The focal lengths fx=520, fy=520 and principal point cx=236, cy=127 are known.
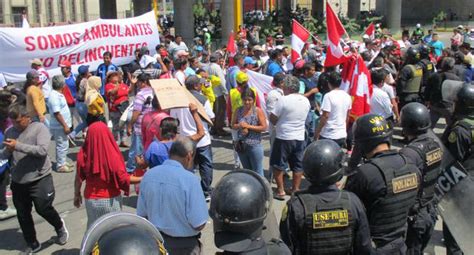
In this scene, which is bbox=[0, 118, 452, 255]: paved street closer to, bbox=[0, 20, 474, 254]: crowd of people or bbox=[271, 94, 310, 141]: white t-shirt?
bbox=[0, 20, 474, 254]: crowd of people

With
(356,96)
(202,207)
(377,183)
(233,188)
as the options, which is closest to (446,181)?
(377,183)

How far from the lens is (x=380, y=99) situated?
860 centimetres

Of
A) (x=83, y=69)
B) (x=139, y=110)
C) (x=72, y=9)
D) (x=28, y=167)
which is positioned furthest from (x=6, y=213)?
(x=72, y=9)

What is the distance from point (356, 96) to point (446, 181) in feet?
12.9

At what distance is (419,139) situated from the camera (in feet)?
14.1

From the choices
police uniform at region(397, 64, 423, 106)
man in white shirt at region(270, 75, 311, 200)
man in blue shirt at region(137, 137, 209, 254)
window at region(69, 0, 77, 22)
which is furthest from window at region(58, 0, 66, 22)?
man in blue shirt at region(137, 137, 209, 254)

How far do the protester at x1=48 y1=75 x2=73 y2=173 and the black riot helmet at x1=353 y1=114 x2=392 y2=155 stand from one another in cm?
577

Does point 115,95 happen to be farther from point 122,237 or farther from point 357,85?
point 122,237

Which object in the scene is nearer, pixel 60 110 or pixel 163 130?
pixel 163 130

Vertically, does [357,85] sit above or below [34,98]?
above

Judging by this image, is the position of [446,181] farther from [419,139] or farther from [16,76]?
[16,76]

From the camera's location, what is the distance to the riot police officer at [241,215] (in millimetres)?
2418

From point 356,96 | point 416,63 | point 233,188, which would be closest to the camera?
point 233,188

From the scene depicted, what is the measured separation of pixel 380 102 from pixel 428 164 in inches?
178
